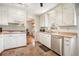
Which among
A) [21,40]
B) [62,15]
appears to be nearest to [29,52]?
[21,40]

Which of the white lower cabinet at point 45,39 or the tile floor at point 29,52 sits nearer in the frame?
the tile floor at point 29,52

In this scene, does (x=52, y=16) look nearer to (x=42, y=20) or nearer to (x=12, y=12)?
(x=42, y=20)

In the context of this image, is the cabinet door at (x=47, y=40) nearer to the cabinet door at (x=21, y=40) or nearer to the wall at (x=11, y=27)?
the cabinet door at (x=21, y=40)

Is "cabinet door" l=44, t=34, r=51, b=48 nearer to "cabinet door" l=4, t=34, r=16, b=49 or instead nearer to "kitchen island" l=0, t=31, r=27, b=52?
"kitchen island" l=0, t=31, r=27, b=52

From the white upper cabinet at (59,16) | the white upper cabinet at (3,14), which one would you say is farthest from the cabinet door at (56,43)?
the white upper cabinet at (3,14)

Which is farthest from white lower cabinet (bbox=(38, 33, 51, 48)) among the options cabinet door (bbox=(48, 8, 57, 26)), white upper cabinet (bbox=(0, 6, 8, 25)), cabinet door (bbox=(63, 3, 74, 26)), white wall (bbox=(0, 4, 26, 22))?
white upper cabinet (bbox=(0, 6, 8, 25))

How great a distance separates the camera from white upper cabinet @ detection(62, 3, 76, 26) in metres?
1.25

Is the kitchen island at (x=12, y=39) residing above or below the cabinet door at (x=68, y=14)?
below

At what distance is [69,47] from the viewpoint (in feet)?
4.32

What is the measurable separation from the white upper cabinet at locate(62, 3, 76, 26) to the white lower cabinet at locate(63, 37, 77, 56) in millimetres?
313

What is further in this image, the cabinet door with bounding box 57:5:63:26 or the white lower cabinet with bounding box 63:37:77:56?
the cabinet door with bounding box 57:5:63:26

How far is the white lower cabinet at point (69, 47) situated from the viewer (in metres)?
1.22

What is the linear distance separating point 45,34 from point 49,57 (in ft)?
1.71

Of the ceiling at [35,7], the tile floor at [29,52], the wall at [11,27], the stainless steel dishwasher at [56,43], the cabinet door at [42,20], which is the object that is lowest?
the tile floor at [29,52]
